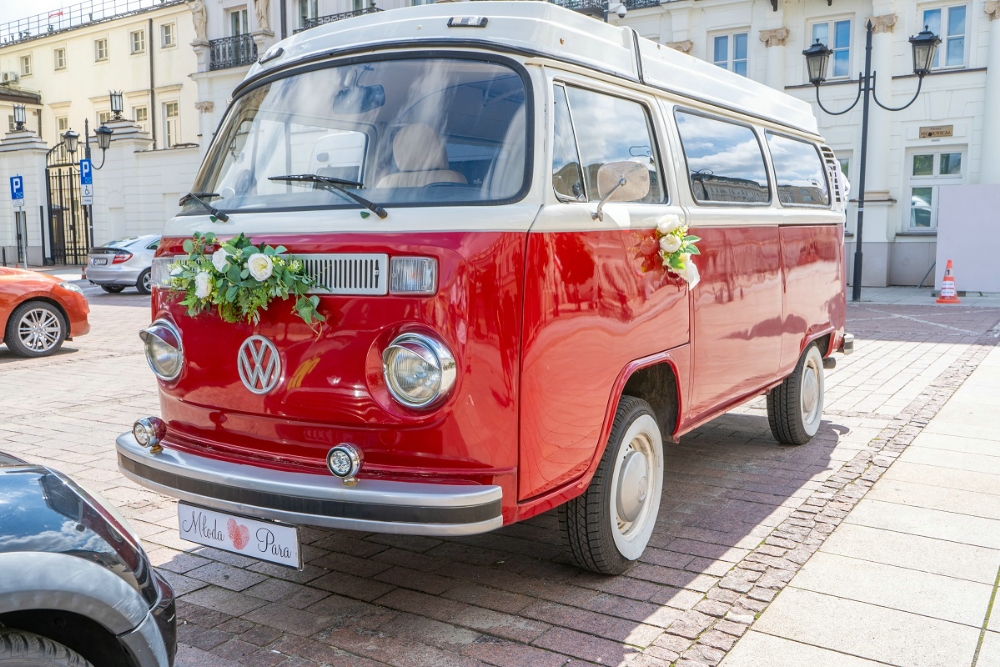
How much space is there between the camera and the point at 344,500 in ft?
10.7

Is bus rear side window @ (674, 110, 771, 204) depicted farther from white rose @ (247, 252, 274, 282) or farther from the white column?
the white column

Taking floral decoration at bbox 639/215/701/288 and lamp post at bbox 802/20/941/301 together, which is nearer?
floral decoration at bbox 639/215/701/288

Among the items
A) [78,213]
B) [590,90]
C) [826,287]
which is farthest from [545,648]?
[78,213]

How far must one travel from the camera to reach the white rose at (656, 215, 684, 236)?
4230 millimetres

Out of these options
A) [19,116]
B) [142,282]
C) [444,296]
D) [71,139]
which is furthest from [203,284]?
[19,116]

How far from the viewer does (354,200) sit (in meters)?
3.62

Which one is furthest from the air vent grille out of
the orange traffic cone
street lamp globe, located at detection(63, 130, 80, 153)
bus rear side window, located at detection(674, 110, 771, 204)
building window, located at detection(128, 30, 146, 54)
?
building window, located at detection(128, 30, 146, 54)

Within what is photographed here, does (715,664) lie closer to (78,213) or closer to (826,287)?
(826,287)

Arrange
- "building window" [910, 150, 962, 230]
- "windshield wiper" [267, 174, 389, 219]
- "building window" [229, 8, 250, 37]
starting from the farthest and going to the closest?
"building window" [229, 8, 250, 37] → "building window" [910, 150, 962, 230] → "windshield wiper" [267, 174, 389, 219]

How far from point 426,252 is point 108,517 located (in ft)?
4.52

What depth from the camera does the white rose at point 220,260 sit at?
361 cm

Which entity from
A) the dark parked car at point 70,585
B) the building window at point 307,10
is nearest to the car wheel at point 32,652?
the dark parked car at point 70,585

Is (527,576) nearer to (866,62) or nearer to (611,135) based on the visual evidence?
(611,135)

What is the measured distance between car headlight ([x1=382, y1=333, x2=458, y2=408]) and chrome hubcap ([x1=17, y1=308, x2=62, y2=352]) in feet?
32.5
